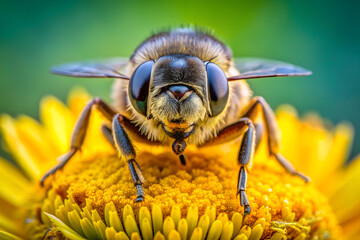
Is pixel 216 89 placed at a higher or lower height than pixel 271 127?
higher

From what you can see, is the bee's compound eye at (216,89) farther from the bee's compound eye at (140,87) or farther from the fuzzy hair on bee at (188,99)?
the bee's compound eye at (140,87)

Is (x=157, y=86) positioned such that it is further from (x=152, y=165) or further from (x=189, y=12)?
(x=189, y=12)

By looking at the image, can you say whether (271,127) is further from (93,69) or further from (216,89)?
(93,69)

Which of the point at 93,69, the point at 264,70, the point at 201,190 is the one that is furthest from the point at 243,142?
the point at 93,69

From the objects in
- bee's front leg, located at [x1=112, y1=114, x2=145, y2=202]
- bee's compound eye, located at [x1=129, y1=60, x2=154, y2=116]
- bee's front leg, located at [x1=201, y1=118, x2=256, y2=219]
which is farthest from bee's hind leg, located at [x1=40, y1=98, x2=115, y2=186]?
bee's front leg, located at [x1=201, y1=118, x2=256, y2=219]

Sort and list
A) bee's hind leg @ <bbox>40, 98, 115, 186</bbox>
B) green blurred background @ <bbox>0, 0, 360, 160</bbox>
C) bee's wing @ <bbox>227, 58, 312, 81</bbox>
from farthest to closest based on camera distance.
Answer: green blurred background @ <bbox>0, 0, 360, 160</bbox> < bee's hind leg @ <bbox>40, 98, 115, 186</bbox> < bee's wing @ <bbox>227, 58, 312, 81</bbox>

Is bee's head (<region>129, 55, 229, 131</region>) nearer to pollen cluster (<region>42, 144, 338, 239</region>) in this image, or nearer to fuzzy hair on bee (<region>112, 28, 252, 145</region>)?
fuzzy hair on bee (<region>112, 28, 252, 145</region>)
